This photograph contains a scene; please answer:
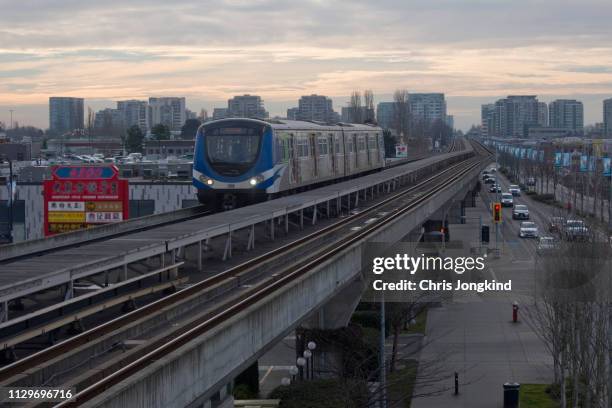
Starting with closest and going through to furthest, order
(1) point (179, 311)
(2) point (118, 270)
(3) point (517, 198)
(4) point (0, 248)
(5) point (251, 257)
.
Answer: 1. (1) point (179, 311)
2. (2) point (118, 270)
3. (4) point (0, 248)
4. (5) point (251, 257)
5. (3) point (517, 198)

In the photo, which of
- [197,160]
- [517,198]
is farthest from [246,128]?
[517,198]

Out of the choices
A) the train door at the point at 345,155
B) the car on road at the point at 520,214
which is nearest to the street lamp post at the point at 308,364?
the train door at the point at 345,155

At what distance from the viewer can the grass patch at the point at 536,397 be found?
2252 cm

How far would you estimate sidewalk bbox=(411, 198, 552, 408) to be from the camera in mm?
23234

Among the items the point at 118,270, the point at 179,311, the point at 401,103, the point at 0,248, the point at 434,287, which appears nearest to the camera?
the point at 179,311

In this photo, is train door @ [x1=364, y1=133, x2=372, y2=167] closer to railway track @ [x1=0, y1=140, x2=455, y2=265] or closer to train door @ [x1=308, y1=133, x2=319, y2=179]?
train door @ [x1=308, y1=133, x2=319, y2=179]

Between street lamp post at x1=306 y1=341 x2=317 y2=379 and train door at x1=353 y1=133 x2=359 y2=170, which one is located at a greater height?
train door at x1=353 y1=133 x2=359 y2=170

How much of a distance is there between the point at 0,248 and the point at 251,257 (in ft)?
16.0

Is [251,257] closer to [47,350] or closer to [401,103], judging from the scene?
[47,350]

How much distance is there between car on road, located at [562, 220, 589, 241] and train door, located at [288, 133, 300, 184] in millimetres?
11074

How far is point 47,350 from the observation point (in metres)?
10.4

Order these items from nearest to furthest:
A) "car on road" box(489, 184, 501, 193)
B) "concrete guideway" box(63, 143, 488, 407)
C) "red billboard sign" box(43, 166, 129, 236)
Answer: "concrete guideway" box(63, 143, 488, 407) < "red billboard sign" box(43, 166, 129, 236) < "car on road" box(489, 184, 501, 193)

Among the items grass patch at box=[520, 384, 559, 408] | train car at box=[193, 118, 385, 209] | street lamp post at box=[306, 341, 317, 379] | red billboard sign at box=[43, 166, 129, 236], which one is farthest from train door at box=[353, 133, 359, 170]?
street lamp post at box=[306, 341, 317, 379]

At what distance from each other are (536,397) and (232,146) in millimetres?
10955
